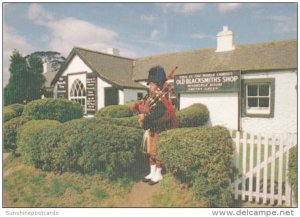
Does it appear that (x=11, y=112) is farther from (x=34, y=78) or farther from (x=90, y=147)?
(x=34, y=78)

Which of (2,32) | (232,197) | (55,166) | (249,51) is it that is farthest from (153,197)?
(249,51)

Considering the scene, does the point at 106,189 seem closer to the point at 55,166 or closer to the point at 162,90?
the point at 55,166

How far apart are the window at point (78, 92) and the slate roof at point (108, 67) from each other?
1.40 metres

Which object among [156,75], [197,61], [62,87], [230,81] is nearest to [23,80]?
[62,87]

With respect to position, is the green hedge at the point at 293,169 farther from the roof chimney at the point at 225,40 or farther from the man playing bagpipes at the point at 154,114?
the roof chimney at the point at 225,40

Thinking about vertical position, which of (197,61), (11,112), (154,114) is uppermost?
(197,61)

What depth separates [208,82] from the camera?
550 inches

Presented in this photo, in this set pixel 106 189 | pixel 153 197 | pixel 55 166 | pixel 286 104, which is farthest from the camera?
pixel 286 104

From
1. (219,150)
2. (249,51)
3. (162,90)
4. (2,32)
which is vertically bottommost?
(219,150)

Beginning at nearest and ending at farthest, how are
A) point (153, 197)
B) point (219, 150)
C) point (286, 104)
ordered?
point (219, 150) < point (153, 197) < point (286, 104)

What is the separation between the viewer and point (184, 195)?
488cm

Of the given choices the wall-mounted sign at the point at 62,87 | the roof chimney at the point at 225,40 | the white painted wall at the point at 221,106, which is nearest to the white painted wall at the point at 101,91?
the wall-mounted sign at the point at 62,87

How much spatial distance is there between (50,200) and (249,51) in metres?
12.5

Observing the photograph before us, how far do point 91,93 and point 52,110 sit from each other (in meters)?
7.42
